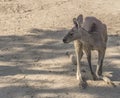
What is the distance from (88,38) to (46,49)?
155 centimetres

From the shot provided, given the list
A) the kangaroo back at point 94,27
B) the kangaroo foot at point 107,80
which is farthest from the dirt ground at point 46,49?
the kangaroo back at point 94,27

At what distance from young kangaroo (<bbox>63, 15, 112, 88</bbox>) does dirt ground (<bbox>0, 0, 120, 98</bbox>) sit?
14 centimetres

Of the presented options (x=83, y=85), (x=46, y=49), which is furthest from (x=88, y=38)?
(x=46, y=49)

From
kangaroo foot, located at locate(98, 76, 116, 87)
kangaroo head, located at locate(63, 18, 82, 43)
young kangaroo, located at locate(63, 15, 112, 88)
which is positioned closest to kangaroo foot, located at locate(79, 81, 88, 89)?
young kangaroo, located at locate(63, 15, 112, 88)

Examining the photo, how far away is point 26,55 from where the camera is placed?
249 inches

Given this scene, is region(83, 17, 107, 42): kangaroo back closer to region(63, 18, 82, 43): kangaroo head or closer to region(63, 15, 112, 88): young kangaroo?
region(63, 15, 112, 88): young kangaroo

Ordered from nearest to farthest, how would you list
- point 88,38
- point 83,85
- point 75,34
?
1. point 75,34
2. point 88,38
3. point 83,85

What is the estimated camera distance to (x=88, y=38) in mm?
5105

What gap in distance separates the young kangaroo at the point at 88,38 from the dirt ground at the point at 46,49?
14 centimetres

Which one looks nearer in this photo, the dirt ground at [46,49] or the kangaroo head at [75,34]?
the kangaroo head at [75,34]

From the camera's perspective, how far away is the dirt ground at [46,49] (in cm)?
520

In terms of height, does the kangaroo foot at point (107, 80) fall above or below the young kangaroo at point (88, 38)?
below

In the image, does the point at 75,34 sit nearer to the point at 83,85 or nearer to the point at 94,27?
the point at 94,27

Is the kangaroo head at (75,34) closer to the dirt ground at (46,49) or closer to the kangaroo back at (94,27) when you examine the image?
the kangaroo back at (94,27)
